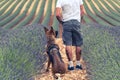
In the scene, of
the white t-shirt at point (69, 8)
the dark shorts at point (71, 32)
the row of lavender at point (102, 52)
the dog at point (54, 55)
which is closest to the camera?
the row of lavender at point (102, 52)

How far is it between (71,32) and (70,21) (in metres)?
0.30

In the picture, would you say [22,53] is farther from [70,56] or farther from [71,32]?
[71,32]

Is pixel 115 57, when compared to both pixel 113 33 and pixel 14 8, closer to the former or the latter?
pixel 113 33

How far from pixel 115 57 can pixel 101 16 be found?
12046 mm

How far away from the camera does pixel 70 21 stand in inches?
350

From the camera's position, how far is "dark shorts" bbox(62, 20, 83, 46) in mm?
8908

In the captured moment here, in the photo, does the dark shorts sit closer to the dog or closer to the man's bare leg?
the man's bare leg

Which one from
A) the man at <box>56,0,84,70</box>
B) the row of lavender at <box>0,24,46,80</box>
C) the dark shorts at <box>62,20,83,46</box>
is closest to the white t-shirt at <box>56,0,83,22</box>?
the man at <box>56,0,84,70</box>

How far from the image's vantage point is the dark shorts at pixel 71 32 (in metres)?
8.91

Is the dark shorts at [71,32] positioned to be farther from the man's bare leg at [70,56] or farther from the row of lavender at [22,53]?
the row of lavender at [22,53]

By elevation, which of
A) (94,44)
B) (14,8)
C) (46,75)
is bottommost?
(46,75)

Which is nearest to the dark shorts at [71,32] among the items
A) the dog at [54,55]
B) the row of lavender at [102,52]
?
the row of lavender at [102,52]

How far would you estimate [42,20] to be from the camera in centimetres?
1886

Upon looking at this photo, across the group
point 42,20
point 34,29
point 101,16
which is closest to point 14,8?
point 42,20
